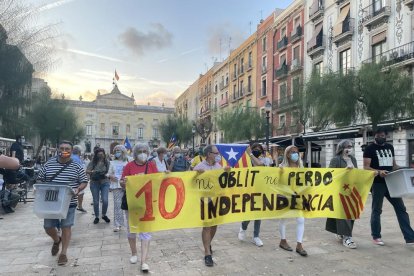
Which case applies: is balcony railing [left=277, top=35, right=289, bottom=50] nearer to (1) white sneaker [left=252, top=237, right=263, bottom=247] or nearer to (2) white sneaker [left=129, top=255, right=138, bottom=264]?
Result: (1) white sneaker [left=252, top=237, right=263, bottom=247]

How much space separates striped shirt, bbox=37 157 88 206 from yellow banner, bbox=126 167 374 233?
86 centimetres

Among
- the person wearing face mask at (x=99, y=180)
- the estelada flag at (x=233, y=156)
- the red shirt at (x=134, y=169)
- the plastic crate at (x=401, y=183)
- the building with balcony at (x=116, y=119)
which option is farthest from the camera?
the building with balcony at (x=116, y=119)

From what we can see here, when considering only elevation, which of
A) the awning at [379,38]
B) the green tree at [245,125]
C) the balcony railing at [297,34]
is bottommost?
the green tree at [245,125]

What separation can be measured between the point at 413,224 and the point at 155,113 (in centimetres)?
8942

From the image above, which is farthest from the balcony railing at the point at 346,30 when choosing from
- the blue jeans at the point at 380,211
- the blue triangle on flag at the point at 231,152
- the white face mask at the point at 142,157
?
the white face mask at the point at 142,157

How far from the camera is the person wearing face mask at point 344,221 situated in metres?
5.90

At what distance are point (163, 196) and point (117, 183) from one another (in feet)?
Answer: 7.57

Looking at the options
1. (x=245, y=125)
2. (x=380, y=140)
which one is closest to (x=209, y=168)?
(x=380, y=140)

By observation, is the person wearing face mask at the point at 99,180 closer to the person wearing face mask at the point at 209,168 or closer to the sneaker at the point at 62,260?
the sneaker at the point at 62,260

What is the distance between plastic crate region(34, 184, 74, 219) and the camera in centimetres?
491

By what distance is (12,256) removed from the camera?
5.56 meters

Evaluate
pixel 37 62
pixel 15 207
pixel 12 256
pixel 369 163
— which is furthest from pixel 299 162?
pixel 37 62

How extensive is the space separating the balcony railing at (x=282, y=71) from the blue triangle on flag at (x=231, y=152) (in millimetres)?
24684

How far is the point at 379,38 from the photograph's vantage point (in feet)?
72.2
